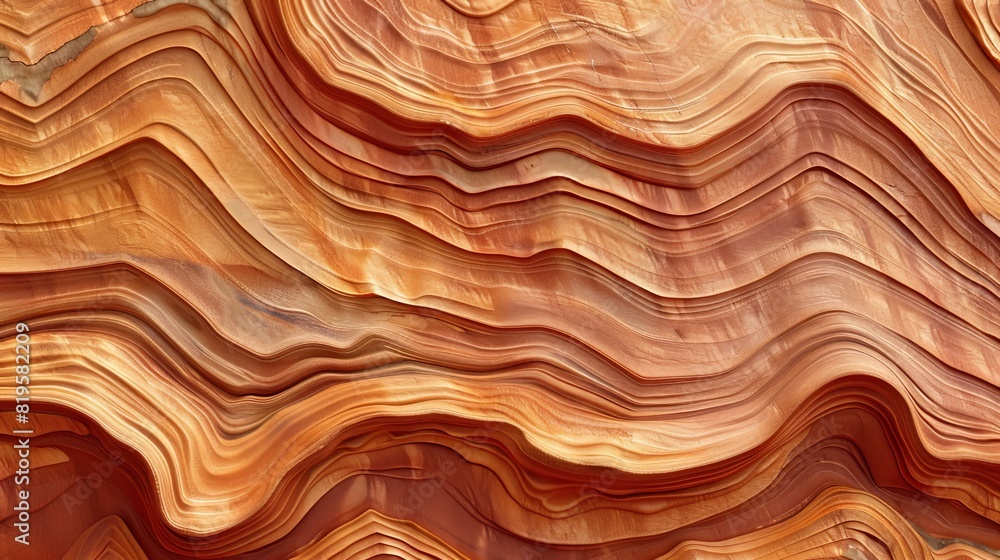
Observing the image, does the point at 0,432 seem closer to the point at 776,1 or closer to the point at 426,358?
the point at 426,358

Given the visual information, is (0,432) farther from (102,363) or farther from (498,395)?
(498,395)

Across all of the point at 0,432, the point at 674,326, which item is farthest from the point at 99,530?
the point at 674,326

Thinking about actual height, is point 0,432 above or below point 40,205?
below

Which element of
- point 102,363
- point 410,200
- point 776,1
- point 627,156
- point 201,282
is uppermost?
point 776,1

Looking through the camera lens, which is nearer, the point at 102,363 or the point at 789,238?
the point at 102,363
